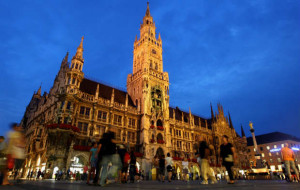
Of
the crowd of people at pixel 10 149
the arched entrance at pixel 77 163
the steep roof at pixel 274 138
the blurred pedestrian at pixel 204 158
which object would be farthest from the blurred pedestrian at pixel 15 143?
the steep roof at pixel 274 138

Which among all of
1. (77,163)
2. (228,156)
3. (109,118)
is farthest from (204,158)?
(109,118)

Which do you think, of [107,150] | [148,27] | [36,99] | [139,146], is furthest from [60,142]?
[148,27]

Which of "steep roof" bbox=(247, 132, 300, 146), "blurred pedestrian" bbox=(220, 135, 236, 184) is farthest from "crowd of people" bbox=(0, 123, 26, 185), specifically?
"steep roof" bbox=(247, 132, 300, 146)

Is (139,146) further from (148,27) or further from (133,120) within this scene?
(148,27)

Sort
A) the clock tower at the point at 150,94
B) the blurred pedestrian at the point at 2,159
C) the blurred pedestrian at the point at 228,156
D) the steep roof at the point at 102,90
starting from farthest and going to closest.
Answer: the clock tower at the point at 150,94
the steep roof at the point at 102,90
the blurred pedestrian at the point at 228,156
the blurred pedestrian at the point at 2,159

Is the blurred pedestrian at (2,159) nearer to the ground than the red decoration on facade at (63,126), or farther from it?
nearer to the ground

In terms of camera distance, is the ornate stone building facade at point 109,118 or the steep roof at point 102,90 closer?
the ornate stone building facade at point 109,118

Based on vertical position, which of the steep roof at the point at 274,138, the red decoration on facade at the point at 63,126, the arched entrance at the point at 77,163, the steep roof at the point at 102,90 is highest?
the steep roof at the point at 102,90

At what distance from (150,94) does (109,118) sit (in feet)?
39.5

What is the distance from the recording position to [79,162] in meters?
30.8

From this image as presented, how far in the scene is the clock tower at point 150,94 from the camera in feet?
128

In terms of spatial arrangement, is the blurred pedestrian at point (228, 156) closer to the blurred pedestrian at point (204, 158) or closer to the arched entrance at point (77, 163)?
the blurred pedestrian at point (204, 158)

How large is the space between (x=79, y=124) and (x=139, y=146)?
13.0 metres

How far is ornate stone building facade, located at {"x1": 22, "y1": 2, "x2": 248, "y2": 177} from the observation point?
28656 millimetres
